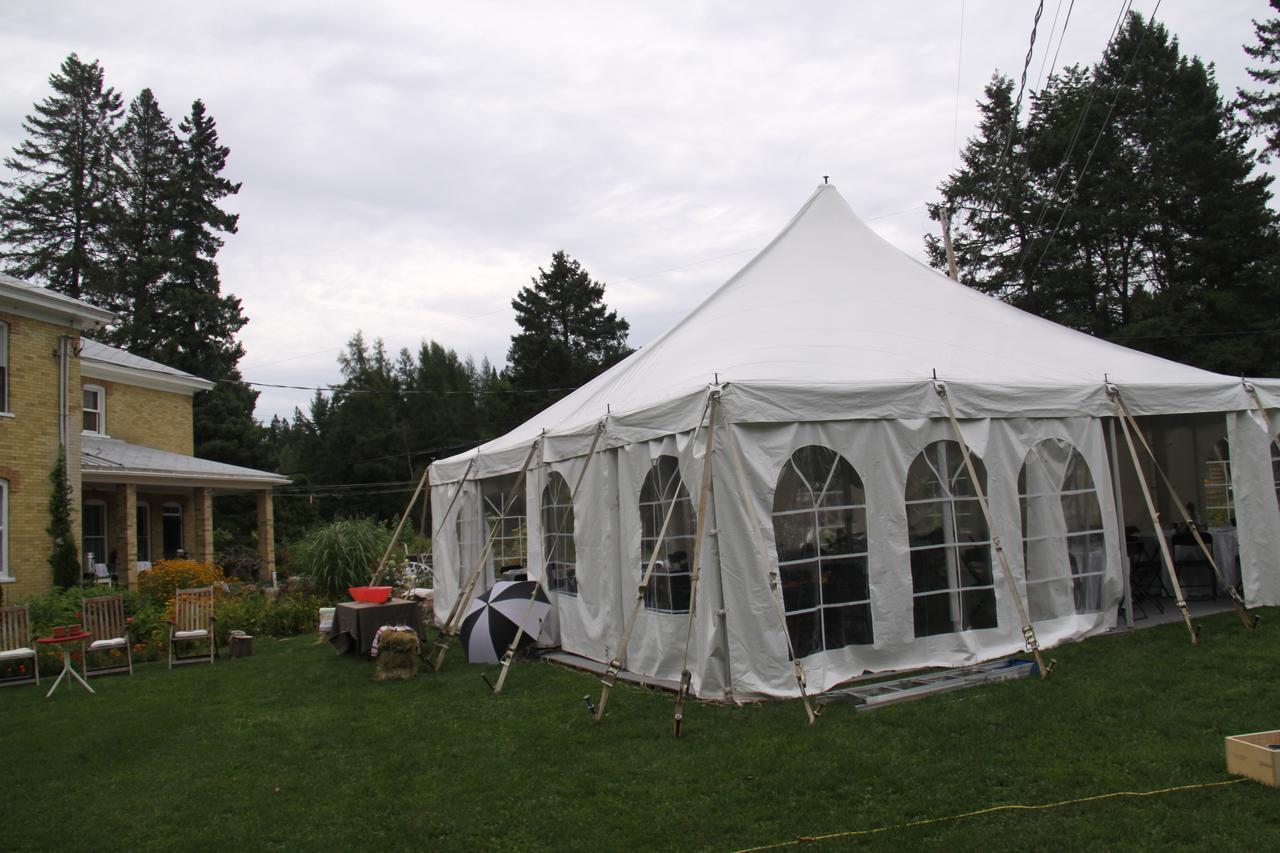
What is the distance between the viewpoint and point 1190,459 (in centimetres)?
1150

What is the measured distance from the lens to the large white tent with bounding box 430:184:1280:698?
6.52 metres

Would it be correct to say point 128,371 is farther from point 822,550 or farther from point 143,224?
point 822,550

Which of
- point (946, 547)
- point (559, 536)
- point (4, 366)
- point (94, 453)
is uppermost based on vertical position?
point (4, 366)

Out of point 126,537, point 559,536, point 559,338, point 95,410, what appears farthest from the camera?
point 559,338

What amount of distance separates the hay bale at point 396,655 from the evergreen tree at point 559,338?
28908mm

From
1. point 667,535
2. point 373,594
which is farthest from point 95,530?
point 667,535

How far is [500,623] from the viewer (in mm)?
9156

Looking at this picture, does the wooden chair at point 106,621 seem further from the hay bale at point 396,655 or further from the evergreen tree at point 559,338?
the evergreen tree at point 559,338

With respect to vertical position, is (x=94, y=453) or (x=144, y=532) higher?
(x=94, y=453)

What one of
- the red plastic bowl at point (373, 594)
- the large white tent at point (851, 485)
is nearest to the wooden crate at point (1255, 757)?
the large white tent at point (851, 485)

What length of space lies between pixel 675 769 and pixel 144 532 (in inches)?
735

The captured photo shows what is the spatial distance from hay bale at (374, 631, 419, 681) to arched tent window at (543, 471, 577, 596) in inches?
63.1

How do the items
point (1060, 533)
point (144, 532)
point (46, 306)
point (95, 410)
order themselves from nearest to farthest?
point (1060, 533) < point (46, 306) < point (95, 410) < point (144, 532)

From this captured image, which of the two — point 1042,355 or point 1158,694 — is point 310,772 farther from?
point 1042,355
